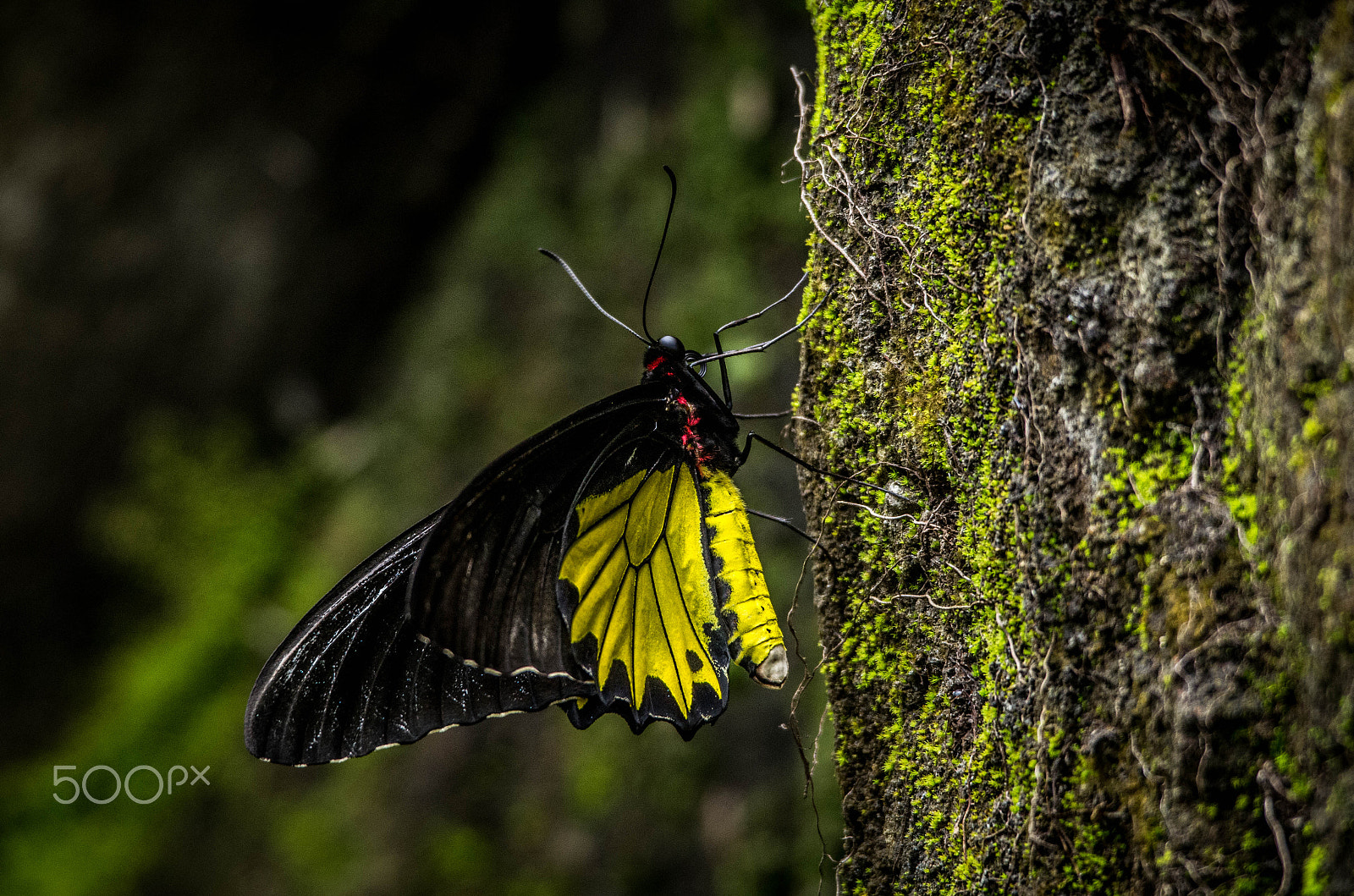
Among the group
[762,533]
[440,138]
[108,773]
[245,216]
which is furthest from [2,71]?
[762,533]

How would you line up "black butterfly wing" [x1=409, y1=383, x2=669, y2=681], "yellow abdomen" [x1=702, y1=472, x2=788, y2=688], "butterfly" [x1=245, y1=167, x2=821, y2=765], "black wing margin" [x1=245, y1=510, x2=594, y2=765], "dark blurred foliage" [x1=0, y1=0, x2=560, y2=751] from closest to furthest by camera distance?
1. "black butterfly wing" [x1=409, y1=383, x2=669, y2=681]
2. "yellow abdomen" [x1=702, y1=472, x2=788, y2=688]
3. "butterfly" [x1=245, y1=167, x2=821, y2=765]
4. "black wing margin" [x1=245, y1=510, x2=594, y2=765]
5. "dark blurred foliage" [x1=0, y1=0, x2=560, y2=751]

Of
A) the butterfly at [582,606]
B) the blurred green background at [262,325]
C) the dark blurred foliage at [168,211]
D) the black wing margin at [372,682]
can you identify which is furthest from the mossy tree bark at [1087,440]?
the dark blurred foliage at [168,211]

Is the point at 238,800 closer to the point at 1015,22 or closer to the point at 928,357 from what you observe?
the point at 928,357

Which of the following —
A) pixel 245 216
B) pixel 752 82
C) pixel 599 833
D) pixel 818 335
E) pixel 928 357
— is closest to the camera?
pixel 928 357

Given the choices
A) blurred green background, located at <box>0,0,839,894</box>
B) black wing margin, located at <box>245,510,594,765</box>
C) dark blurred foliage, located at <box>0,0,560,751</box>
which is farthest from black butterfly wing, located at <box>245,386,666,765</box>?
dark blurred foliage, located at <box>0,0,560,751</box>

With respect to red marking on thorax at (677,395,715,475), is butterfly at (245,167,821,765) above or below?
below

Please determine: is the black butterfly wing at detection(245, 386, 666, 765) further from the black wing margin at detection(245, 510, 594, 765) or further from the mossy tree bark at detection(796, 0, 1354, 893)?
the mossy tree bark at detection(796, 0, 1354, 893)
